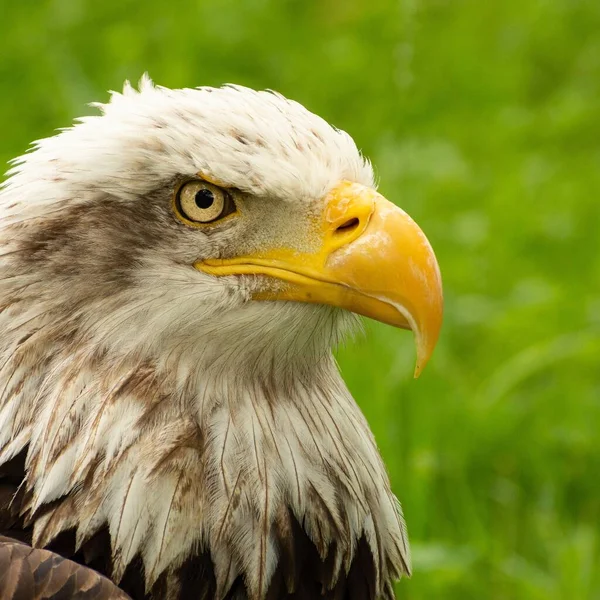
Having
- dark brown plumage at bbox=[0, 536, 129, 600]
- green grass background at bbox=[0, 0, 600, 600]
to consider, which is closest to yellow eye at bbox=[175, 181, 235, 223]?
dark brown plumage at bbox=[0, 536, 129, 600]

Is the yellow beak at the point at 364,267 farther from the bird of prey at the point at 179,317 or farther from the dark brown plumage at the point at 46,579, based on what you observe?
the dark brown plumage at the point at 46,579

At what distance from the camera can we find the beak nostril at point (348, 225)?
2439 millimetres

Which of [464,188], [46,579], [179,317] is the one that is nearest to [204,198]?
[179,317]

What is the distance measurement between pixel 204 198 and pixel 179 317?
0.24m

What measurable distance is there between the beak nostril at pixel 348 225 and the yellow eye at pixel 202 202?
0.22 metres

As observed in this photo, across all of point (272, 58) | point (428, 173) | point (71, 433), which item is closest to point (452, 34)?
point (272, 58)

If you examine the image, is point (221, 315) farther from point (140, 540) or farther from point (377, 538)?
point (377, 538)

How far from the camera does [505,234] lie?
5727mm

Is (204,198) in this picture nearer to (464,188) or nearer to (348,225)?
(348,225)

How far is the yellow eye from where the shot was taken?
244 centimetres

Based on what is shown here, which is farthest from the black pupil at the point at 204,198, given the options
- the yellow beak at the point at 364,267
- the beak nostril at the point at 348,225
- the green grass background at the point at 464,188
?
the green grass background at the point at 464,188

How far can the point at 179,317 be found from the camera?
245 centimetres

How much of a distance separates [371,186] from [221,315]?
1.47 ft

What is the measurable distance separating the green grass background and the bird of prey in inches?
40.6
